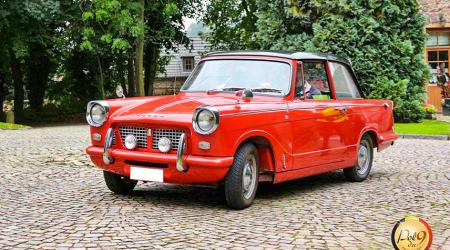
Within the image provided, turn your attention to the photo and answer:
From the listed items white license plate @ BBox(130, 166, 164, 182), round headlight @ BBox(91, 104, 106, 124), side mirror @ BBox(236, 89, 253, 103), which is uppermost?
side mirror @ BBox(236, 89, 253, 103)

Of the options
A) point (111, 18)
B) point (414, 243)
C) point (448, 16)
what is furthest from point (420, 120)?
point (414, 243)

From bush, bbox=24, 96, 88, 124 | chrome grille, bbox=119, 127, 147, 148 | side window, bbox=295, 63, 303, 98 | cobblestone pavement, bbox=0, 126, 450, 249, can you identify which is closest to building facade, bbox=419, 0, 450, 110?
bush, bbox=24, 96, 88, 124

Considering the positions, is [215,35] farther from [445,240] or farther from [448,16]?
[445,240]

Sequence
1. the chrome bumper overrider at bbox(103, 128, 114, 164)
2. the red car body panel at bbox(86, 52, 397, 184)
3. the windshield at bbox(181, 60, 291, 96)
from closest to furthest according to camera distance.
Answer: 1. the red car body panel at bbox(86, 52, 397, 184)
2. the chrome bumper overrider at bbox(103, 128, 114, 164)
3. the windshield at bbox(181, 60, 291, 96)

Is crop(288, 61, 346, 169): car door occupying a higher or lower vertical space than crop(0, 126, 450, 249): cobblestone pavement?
higher

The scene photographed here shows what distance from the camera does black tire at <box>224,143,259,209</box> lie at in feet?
20.1

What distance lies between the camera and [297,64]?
24.5 ft

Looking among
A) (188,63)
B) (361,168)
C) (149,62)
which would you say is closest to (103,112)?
(361,168)

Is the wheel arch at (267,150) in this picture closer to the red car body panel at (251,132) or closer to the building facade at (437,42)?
the red car body panel at (251,132)

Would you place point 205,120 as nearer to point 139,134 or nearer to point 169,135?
point 169,135

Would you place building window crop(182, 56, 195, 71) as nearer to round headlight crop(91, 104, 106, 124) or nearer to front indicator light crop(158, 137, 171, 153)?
round headlight crop(91, 104, 106, 124)

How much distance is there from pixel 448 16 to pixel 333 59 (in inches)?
790

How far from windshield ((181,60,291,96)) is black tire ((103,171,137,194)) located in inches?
53.5

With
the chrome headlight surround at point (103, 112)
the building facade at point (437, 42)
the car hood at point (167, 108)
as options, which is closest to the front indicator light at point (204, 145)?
the car hood at point (167, 108)
